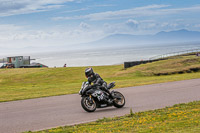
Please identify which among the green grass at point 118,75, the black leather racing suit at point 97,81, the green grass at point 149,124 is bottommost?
the green grass at point 149,124

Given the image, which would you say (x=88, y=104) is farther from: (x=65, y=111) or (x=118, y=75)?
(x=118, y=75)

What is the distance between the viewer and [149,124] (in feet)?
27.2

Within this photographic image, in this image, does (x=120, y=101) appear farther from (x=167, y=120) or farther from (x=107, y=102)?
(x=167, y=120)

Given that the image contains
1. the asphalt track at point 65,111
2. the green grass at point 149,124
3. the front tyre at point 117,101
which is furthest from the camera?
the front tyre at point 117,101

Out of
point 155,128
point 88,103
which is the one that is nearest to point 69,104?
point 88,103

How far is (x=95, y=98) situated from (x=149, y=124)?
3.85 m

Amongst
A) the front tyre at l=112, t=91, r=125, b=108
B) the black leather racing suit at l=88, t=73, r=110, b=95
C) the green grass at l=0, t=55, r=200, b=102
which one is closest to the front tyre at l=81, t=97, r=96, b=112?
the black leather racing suit at l=88, t=73, r=110, b=95

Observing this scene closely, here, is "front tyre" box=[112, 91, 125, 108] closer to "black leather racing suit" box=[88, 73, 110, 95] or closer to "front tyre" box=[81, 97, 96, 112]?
"black leather racing suit" box=[88, 73, 110, 95]

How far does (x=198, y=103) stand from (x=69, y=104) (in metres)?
5.17

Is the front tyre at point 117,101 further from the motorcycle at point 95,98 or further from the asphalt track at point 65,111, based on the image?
the asphalt track at point 65,111

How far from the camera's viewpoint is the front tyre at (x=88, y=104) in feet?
37.9

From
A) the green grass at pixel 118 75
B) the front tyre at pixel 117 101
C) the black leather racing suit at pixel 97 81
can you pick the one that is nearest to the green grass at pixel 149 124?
the front tyre at pixel 117 101

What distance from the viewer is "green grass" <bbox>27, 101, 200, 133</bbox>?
754cm

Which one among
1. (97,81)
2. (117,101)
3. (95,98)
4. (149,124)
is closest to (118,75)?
(117,101)
